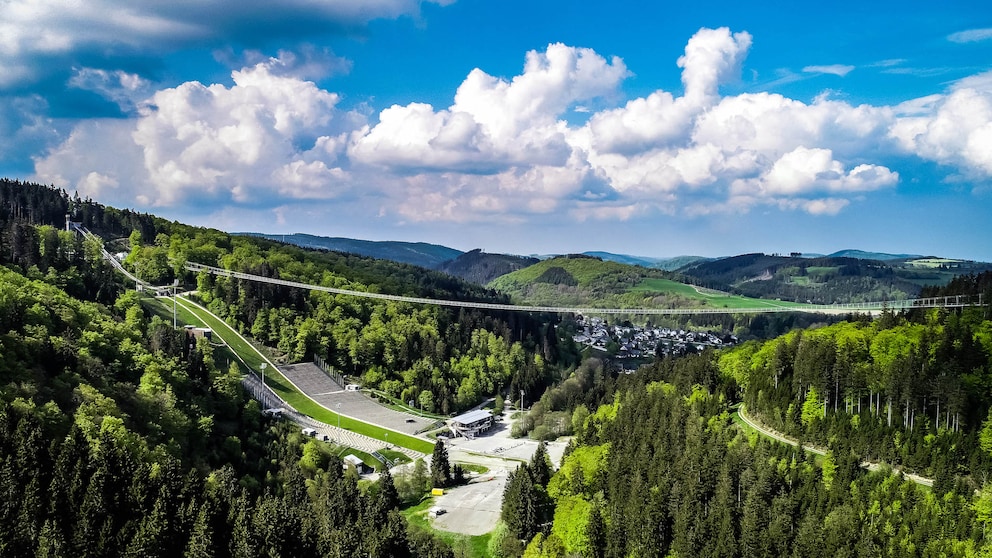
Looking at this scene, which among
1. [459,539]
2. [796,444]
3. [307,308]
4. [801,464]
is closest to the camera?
[801,464]

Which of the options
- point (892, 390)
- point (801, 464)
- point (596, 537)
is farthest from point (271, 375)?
point (892, 390)

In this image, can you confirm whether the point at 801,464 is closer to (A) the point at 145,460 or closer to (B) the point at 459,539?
(B) the point at 459,539

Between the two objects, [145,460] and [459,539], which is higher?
[145,460]

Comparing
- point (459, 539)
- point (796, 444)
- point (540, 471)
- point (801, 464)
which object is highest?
point (796, 444)

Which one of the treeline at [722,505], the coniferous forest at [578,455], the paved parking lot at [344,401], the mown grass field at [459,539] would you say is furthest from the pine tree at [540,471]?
the paved parking lot at [344,401]

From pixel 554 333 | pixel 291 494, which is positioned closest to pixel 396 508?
pixel 291 494

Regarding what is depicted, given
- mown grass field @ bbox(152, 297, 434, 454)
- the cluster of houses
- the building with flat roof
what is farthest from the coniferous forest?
the cluster of houses
